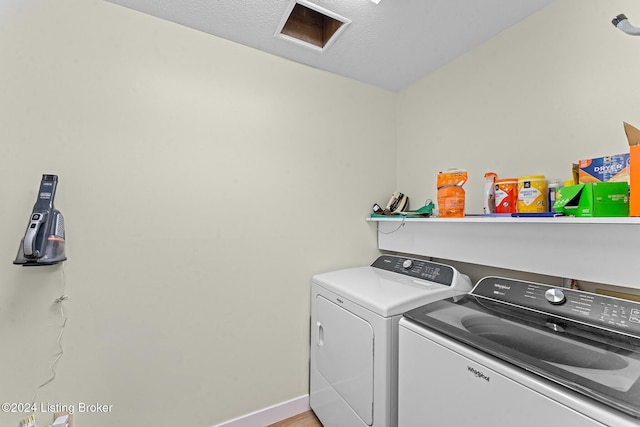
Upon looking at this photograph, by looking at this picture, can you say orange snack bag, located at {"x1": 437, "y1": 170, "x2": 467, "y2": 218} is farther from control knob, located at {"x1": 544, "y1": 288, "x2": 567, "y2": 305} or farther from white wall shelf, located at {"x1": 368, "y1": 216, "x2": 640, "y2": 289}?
control knob, located at {"x1": 544, "y1": 288, "x2": 567, "y2": 305}

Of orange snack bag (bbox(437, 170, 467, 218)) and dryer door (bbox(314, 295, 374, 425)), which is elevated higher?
orange snack bag (bbox(437, 170, 467, 218))

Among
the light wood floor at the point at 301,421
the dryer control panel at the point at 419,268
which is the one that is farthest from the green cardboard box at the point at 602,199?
the light wood floor at the point at 301,421

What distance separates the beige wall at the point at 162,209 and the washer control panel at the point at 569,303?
3.53 feet

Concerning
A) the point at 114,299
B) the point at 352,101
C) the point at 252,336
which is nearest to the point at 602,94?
the point at 352,101

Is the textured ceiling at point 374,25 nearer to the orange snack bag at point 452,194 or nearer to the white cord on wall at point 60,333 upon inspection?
the orange snack bag at point 452,194

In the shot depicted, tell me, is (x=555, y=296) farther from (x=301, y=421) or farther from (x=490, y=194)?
(x=301, y=421)

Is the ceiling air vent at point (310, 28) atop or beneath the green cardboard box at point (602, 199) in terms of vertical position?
atop

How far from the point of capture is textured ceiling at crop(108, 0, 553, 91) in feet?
4.65

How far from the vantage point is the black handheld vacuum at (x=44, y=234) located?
3.77 ft

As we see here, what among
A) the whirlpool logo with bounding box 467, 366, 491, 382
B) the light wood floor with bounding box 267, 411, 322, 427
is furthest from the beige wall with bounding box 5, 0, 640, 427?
the whirlpool logo with bounding box 467, 366, 491, 382

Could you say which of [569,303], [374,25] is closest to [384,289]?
[569,303]

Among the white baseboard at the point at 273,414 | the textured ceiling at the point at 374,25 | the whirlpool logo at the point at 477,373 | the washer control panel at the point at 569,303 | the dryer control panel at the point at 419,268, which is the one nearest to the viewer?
the whirlpool logo at the point at 477,373

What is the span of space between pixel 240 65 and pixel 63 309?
170 cm

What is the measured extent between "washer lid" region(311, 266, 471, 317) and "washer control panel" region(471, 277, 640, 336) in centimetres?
23
